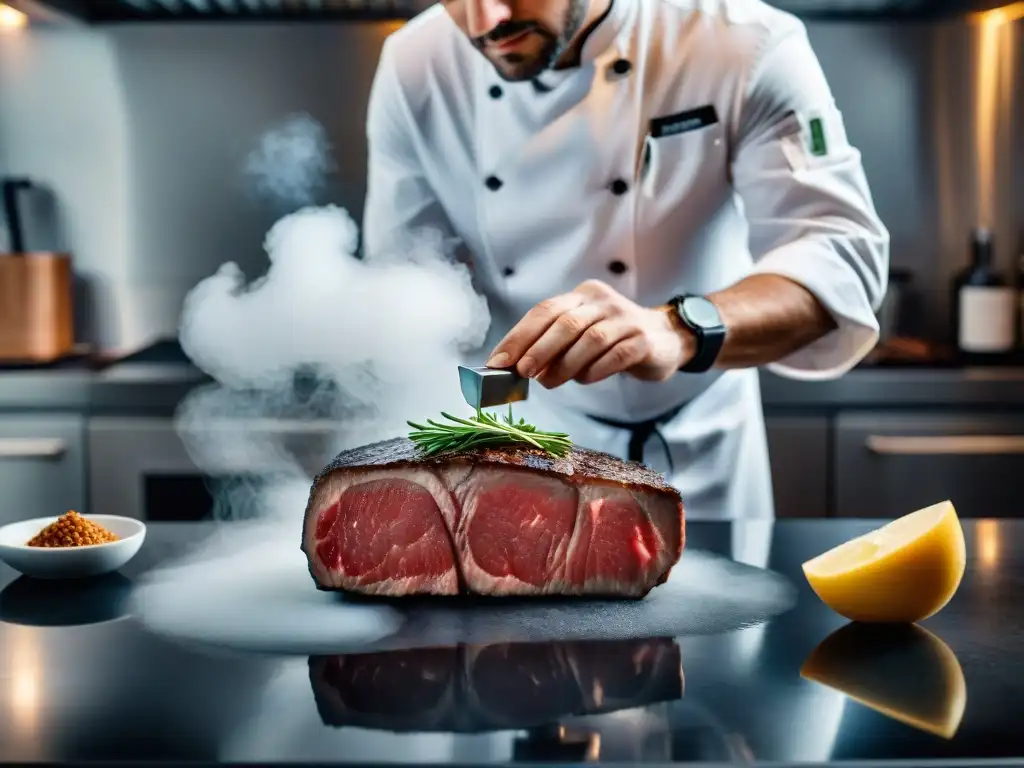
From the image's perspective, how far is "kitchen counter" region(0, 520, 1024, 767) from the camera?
1.02 meters

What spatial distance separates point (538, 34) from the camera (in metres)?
1.89

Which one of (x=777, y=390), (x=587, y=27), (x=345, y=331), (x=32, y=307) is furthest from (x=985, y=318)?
(x=32, y=307)

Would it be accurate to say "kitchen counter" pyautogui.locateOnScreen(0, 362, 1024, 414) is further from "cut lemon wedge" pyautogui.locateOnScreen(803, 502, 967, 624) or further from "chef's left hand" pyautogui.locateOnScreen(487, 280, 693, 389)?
"cut lemon wedge" pyautogui.locateOnScreen(803, 502, 967, 624)

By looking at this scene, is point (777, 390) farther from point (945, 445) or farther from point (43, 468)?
point (43, 468)

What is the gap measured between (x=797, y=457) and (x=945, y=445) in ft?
1.30

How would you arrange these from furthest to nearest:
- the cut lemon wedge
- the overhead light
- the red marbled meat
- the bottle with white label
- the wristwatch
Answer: the overhead light, the bottle with white label, the wristwatch, the red marbled meat, the cut lemon wedge

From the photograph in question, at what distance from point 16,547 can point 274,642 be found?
0.43 metres

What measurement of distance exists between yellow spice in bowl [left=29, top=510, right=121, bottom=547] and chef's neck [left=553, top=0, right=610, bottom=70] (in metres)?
1.13

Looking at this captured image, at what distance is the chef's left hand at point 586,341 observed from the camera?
60.5 inches

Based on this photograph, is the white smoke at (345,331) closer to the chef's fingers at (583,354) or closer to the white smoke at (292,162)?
the chef's fingers at (583,354)

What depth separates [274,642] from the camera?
1299 millimetres

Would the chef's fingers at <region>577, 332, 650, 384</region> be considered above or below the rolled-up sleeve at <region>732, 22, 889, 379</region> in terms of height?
below

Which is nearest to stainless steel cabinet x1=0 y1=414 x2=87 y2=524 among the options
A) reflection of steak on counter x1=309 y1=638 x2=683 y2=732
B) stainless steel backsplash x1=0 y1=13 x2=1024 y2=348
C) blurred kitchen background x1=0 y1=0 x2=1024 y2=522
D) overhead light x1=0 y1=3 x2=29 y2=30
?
blurred kitchen background x1=0 y1=0 x2=1024 y2=522

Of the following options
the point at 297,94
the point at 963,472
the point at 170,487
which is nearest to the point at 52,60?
the point at 297,94
